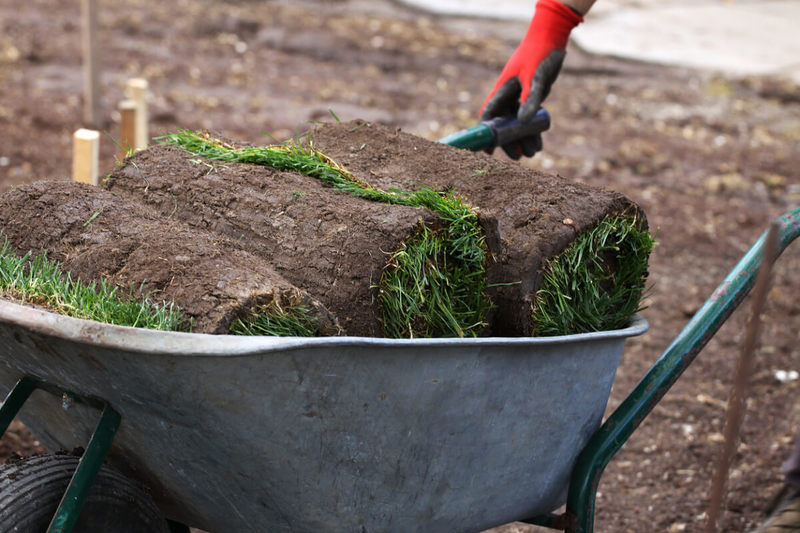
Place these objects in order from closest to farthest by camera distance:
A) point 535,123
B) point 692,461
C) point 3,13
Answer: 1. point 535,123
2. point 692,461
3. point 3,13

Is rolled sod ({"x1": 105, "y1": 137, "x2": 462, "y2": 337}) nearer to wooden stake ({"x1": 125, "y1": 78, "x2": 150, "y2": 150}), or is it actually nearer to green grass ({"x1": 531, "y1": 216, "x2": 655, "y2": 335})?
green grass ({"x1": 531, "y1": 216, "x2": 655, "y2": 335})

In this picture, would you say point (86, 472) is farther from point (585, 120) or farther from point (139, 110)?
point (585, 120)

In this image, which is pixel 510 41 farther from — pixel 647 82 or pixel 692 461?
pixel 692 461

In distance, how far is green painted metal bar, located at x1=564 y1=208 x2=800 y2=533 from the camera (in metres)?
→ 1.74

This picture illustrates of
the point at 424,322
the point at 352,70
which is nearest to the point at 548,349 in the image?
the point at 424,322

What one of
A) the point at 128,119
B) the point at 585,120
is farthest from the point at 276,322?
the point at 585,120

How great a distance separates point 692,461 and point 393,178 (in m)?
1.75

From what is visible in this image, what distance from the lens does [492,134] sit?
87.8 inches

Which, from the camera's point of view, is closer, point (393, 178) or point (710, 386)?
point (393, 178)

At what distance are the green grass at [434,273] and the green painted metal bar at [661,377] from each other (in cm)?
38

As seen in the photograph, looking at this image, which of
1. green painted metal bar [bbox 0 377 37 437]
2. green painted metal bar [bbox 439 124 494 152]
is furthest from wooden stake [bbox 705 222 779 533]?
green painted metal bar [bbox 439 124 494 152]

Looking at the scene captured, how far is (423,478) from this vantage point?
153 centimetres

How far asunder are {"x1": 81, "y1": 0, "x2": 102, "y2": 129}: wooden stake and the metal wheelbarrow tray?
3.62 m

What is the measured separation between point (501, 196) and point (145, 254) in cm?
71
